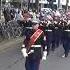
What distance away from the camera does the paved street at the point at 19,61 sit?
13977mm

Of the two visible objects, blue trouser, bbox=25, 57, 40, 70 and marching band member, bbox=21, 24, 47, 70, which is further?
blue trouser, bbox=25, 57, 40, 70

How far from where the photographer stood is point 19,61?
51.2ft

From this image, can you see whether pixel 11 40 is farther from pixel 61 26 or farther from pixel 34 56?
pixel 34 56

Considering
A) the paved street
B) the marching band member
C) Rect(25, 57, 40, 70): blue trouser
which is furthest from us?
the paved street

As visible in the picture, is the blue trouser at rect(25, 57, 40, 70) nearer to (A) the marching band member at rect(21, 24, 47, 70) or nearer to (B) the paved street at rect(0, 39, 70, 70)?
(A) the marching band member at rect(21, 24, 47, 70)

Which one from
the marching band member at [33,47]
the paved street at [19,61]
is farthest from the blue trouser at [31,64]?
the paved street at [19,61]

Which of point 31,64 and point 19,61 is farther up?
point 31,64

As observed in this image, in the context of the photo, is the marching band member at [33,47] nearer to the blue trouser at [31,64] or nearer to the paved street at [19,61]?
the blue trouser at [31,64]

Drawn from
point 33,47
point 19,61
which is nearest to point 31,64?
point 33,47

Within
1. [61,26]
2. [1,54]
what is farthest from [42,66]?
[61,26]

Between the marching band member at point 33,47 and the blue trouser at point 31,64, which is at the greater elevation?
the marching band member at point 33,47

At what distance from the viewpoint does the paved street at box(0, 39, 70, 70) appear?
14.0 meters

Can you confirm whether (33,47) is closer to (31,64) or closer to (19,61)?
(31,64)

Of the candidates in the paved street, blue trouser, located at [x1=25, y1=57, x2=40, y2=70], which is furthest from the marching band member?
the paved street
